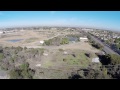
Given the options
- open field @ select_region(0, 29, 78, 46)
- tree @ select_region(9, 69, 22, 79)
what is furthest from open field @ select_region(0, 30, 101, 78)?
tree @ select_region(9, 69, 22, 79)

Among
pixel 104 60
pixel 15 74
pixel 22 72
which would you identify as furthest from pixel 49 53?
pixel 104 60

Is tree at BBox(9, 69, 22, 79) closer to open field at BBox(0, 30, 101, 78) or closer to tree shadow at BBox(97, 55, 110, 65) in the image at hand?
open field at BBox(0, 30, 101, 78)

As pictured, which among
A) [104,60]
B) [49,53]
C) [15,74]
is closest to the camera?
[15,74]

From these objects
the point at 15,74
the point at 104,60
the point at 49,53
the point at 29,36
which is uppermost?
the point at 29,36

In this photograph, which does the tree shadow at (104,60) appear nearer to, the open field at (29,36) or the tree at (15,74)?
the open field at (29,36)

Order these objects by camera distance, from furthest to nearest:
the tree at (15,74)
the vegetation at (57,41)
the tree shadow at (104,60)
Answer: the vegetation at (57,41) → the tree shadow at (104,60) → the tree at (15,74)

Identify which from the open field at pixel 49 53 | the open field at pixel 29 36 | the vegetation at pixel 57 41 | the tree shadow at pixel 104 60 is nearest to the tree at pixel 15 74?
the open field at pixel 49 53

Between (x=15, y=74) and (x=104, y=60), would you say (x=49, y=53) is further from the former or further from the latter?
(x=104, y=60)

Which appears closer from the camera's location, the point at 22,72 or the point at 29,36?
the point at 22,72

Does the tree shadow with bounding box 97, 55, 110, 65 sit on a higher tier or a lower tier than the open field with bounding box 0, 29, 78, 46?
lower
